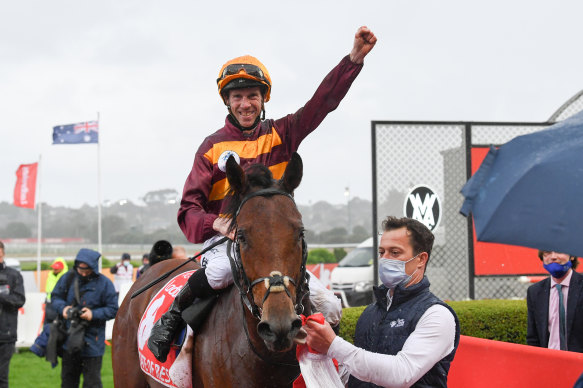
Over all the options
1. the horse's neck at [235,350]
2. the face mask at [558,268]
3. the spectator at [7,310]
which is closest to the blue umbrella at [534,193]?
the horse's neck at [235,350]

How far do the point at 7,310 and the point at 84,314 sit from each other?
1.29 m

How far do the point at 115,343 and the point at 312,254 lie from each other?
2524 centimetres

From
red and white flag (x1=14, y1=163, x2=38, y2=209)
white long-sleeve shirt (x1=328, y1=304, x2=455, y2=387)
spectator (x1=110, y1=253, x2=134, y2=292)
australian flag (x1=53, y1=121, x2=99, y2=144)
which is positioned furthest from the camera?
australian flag (x1=53, y1=121, x2=99, y2=144)

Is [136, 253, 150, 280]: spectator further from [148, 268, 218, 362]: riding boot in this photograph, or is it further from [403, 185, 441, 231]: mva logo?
[148, 268, 218, 362]: riding boot

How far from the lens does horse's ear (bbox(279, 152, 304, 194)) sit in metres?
2.94

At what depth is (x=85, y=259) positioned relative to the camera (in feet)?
24.4

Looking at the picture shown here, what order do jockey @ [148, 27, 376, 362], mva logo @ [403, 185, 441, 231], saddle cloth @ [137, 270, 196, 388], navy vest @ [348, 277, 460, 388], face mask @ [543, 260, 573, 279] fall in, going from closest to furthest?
1. navy vest @ [348, 277, 460, 388]
2. jockey @ [148, 27, 376, 362]
3. saddle cloth @ [137, 270, 196, 388]
4. face mask @ [543, 260, 573, 279]
5. mva logo @ [403, 185, 441, 231]

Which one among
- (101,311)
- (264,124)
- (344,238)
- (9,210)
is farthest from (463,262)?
(9,210)

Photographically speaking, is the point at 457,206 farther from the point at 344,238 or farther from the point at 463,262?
the point at 344,238

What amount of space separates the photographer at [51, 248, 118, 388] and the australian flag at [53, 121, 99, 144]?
14.4 m

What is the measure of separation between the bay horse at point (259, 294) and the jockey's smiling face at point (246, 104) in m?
0.64

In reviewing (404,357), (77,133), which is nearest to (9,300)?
(404,357)

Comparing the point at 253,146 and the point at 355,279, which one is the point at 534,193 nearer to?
the point at 253,146

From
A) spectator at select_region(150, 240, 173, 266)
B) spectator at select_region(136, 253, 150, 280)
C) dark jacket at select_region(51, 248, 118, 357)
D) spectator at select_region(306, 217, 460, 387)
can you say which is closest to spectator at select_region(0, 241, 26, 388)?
dark jacket at select_region(51, 248, 118, 357)
